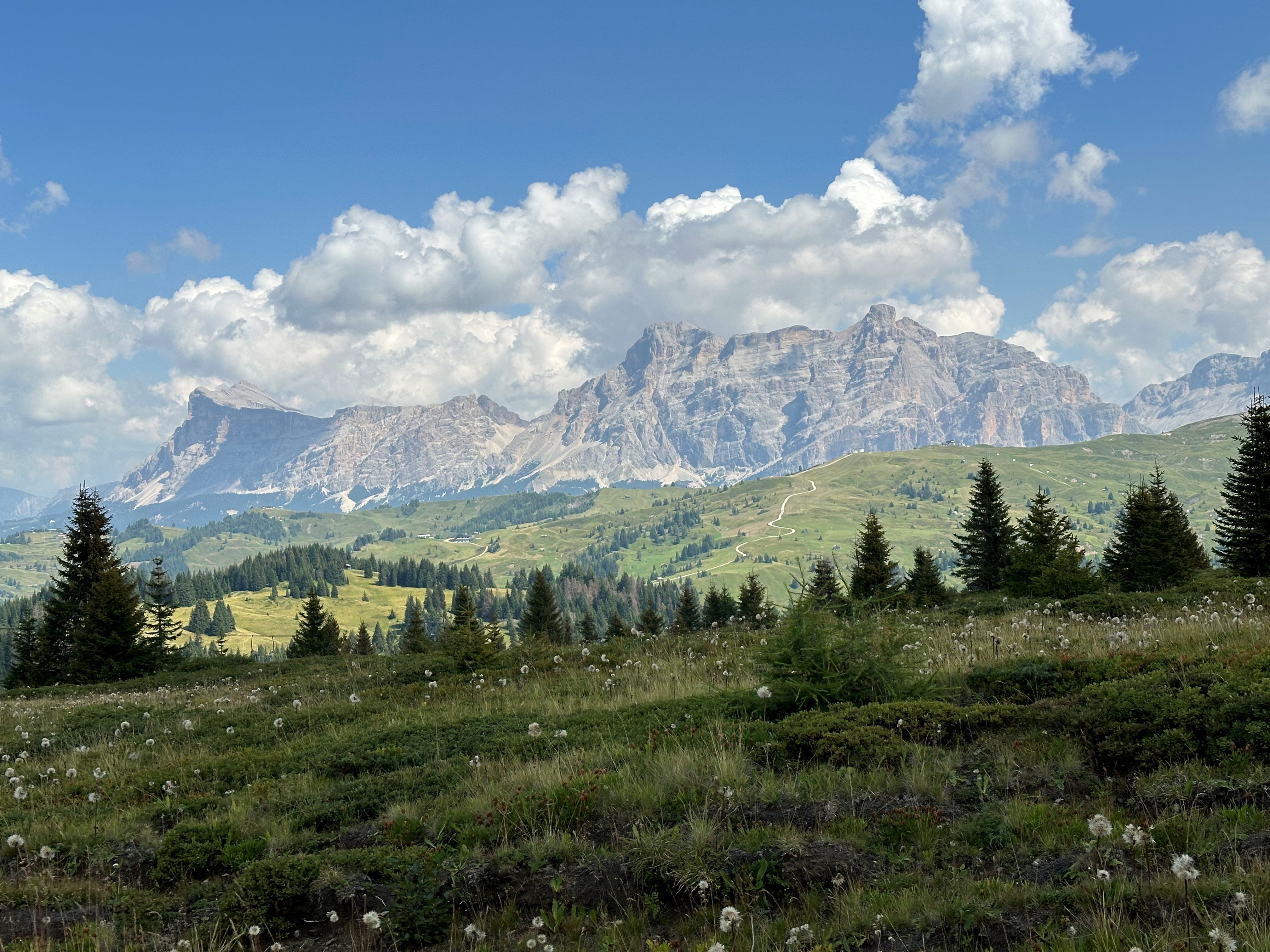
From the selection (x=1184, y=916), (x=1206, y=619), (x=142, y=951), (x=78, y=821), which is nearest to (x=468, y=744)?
(x=78, y=821)

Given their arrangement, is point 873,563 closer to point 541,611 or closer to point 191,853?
point 541,611

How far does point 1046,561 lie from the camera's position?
127 feet

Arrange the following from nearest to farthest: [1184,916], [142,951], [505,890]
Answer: [1184,916] → [142,951] → [505,890]

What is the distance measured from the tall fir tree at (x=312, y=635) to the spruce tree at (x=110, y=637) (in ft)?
105

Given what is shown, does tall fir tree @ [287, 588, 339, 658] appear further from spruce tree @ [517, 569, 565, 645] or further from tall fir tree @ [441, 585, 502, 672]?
tall fir tree @ [441, 585, 502, 672]

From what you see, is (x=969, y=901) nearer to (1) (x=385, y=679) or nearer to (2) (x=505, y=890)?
(2) (x=505, y=890)

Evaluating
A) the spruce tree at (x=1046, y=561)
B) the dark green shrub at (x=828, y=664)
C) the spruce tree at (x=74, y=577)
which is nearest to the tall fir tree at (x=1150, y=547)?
the spruce tree at (x=1046, y=561)

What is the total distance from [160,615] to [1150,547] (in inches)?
2818

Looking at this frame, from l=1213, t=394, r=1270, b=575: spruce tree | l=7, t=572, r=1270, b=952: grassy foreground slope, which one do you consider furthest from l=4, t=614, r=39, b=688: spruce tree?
l=1213, t=394, r=1270, b=575: spruce tree

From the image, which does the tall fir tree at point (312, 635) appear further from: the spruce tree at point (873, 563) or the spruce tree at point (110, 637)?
the spruce tree at point (873, 563)

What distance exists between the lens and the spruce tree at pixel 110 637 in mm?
45562

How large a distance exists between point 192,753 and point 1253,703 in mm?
15857

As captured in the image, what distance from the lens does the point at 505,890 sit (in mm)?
6781

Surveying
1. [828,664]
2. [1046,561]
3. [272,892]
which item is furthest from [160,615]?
[828,664]
